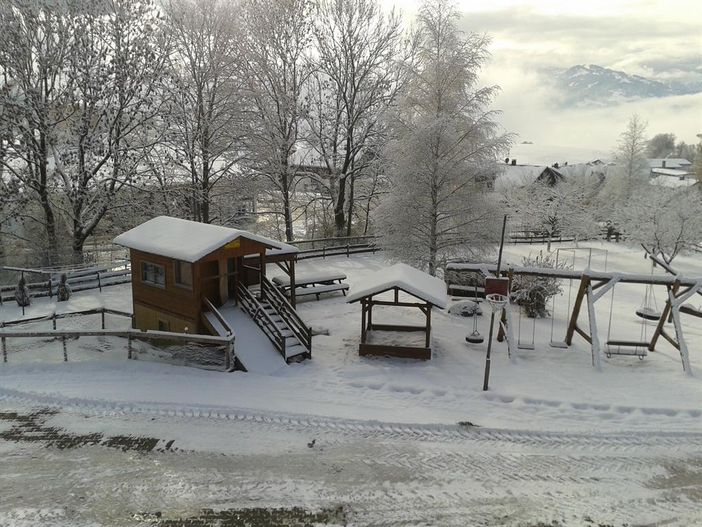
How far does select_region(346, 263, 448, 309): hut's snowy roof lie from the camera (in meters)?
14.3

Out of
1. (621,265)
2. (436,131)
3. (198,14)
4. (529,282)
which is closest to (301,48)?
(198,14)

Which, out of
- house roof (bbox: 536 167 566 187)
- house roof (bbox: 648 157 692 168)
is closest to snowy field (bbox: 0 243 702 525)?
house roof (bbox: 536 167 566 187)

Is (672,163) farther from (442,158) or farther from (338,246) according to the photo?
(442,158)

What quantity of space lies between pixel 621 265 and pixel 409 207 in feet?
64.3

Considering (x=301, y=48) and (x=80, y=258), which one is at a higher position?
(x=301, y=48)

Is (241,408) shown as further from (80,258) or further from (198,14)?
(198,14)

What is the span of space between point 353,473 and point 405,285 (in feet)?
20.7

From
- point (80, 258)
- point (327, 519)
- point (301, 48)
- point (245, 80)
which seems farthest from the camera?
point (301, 48)

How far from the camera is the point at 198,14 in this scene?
25.6 meters

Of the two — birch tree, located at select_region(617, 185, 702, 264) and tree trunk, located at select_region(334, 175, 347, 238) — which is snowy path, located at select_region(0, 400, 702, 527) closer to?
tree trunk, located at select_region(334, 175, 347, 238)

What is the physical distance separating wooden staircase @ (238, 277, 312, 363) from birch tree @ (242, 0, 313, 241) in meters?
15.0

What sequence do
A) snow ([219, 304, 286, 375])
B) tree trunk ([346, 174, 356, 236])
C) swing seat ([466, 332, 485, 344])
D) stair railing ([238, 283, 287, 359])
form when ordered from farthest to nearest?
1. tree trunk ([346, 174, 356, 236])
2. swing seat ([466, 332, 485, 344])
3. stair railing ([238, 283, 287, 359])
4. snow ([219, 304, 286, 375])

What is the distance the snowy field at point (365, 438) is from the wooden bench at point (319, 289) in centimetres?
457

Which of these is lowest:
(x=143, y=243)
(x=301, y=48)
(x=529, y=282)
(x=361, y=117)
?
(x=529, y=282)
